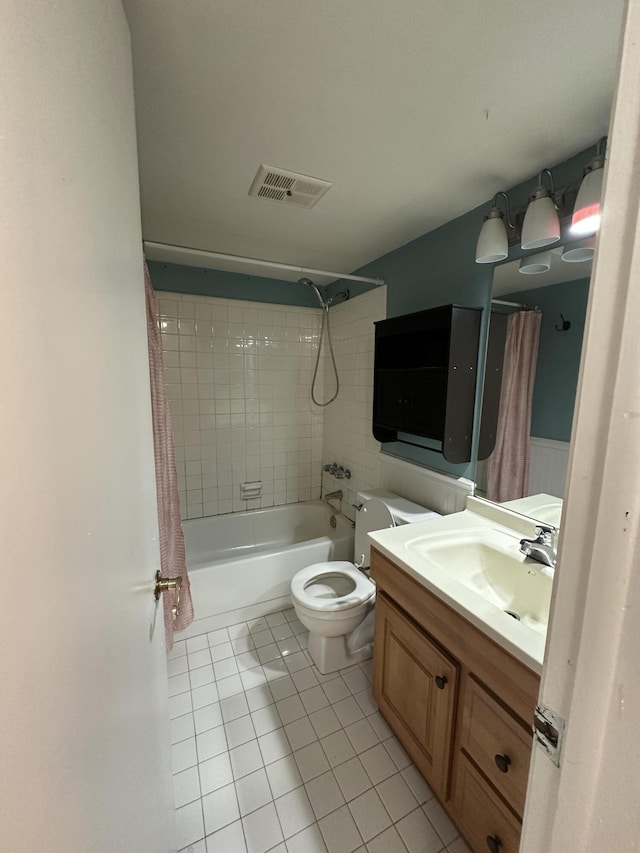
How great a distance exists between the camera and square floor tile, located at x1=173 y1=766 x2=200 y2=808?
115cm

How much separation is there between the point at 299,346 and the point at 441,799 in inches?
101

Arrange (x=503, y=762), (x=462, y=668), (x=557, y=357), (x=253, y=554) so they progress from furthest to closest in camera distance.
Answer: (x=253, y=554) < (x=557, y=357) < (x=462, y=668) < (x=503, y=762)

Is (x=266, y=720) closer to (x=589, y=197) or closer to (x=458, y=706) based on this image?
(x=458, y=706)

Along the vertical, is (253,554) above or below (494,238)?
below

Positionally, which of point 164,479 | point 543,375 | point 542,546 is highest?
point 543,375

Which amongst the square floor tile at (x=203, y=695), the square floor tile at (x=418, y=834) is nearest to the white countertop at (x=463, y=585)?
the square floor tile at (x=418, y=834)

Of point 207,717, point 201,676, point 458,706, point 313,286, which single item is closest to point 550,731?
point 458,706

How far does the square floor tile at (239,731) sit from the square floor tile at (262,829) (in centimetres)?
25

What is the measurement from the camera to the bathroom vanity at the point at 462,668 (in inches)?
32.9

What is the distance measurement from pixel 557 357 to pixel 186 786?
6.79 ft

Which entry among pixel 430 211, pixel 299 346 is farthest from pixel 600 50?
pixel 299 346

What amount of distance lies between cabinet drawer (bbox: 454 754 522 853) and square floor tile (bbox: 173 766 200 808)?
89 centimetres

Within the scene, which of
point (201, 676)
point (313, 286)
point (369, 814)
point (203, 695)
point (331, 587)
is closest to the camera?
point (369, 814)

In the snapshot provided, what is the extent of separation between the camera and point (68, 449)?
383mm
